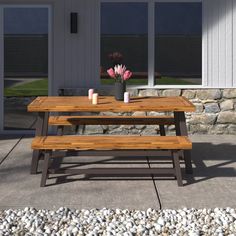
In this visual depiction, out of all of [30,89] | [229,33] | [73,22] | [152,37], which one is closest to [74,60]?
[73,22]

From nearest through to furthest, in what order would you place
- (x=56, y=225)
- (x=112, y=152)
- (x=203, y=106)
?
(x=56, y=225), (x=112, y=152), (x=203, y=106)

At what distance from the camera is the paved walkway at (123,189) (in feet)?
18.1

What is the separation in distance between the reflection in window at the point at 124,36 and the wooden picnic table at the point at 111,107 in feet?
8.61

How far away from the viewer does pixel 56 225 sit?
484 cm

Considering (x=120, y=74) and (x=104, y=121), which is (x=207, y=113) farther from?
(x=120, y=74)

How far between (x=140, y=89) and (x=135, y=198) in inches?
175

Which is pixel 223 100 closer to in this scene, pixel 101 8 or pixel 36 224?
pixel 101 8

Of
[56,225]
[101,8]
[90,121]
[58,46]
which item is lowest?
[56,225]

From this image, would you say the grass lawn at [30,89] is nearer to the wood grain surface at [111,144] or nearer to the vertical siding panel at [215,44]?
the vertical siding panel at [215,44]

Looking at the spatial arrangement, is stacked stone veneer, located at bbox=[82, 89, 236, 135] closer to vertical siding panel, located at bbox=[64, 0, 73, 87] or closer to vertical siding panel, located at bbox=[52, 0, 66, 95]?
vertical siding panel, located at bbox=[64, 0, 73, 87]

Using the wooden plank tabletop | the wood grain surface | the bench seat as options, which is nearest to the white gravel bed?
the wood grain surface

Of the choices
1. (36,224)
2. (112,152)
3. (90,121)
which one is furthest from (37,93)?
(36,224)

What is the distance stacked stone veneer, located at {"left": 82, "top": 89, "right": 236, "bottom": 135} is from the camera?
991cm

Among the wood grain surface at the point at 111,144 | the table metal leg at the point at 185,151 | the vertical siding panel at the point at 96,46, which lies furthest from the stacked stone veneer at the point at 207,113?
the wood grain surface at the point at 111,144
